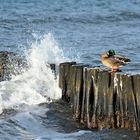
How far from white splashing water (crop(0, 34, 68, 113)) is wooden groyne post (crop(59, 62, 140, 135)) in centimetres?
158

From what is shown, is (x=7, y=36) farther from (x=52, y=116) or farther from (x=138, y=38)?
(x=52, y=116)

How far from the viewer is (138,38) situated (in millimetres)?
21875

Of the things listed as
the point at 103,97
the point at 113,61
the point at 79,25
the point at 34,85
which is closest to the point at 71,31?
the point at 79,25

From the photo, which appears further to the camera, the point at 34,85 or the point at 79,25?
the point at 79,25

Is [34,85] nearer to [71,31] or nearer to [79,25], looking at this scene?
[71,31]

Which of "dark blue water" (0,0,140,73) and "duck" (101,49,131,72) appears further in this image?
"dark blue water" (0,0,140,73)

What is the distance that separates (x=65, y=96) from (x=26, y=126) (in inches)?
43.8

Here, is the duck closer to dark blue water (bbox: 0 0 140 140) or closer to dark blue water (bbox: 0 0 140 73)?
dark blue water (bbox: 0 0 140 140)

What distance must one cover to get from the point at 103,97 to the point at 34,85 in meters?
4.12

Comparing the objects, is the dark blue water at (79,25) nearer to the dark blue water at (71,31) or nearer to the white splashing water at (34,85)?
the dark blue water at (71,31)

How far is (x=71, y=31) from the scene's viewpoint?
2481 cm

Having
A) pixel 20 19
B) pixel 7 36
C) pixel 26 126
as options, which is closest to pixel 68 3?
pixel 20 19

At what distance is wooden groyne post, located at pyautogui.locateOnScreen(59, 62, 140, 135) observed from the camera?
9.46 m

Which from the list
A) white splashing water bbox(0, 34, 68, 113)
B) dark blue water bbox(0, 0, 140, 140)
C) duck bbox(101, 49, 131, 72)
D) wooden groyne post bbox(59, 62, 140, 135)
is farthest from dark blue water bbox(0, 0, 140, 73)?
duck bbox(101, 49, 131, 72)
